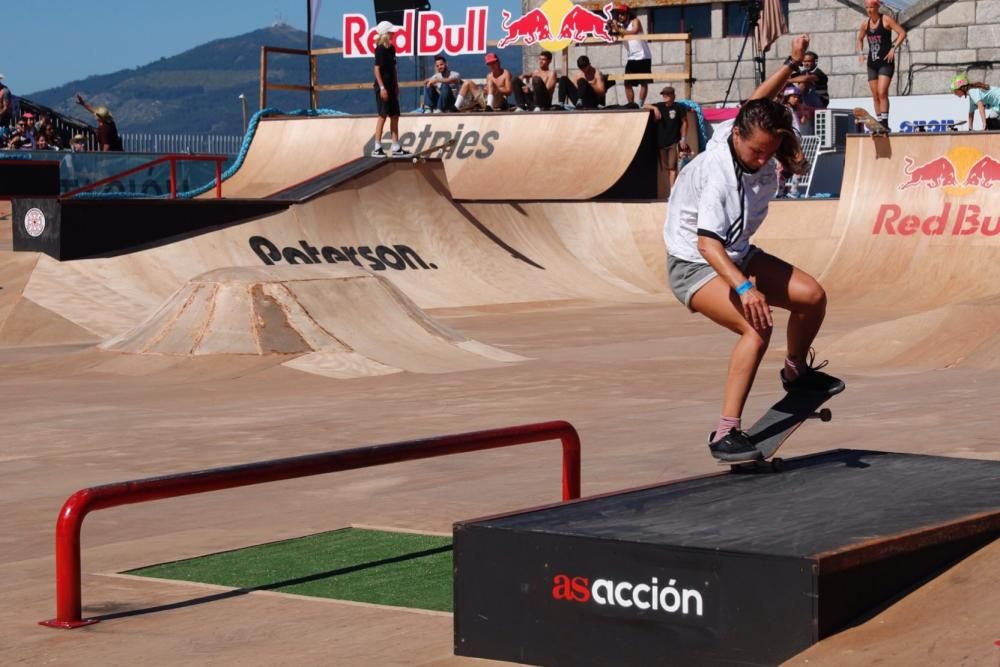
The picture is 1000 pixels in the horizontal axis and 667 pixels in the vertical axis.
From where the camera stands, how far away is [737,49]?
45.5m

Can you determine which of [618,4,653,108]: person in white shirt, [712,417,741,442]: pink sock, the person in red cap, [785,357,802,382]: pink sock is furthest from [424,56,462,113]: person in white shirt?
[712,417,741,442]: pink sock

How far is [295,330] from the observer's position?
14211 mm

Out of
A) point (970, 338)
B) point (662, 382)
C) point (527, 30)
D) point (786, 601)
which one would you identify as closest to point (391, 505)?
point (786, 601)

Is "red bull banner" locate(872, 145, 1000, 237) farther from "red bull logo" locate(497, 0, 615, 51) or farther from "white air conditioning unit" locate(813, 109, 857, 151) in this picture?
"red bull logo" locate(497, 0, 615, 51)

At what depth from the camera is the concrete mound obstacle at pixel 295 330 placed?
1404 cm

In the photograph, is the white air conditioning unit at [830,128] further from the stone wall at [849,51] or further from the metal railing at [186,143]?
the metal railing at [186,143]

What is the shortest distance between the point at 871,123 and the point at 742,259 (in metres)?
16.4

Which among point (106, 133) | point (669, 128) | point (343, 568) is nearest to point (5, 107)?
point (106, 133)

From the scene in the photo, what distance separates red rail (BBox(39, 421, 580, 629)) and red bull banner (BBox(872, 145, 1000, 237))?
52.7 feet

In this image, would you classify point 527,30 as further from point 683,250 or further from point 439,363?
point 683,250

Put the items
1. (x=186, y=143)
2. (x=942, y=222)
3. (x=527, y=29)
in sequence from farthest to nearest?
(x=186, y=143), (x=527, y=29), (x=942, y=222)

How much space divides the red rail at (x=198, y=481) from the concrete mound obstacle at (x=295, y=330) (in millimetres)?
7204

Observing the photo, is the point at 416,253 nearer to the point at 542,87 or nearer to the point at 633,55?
the point at 542,87

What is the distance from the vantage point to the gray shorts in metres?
6.38
